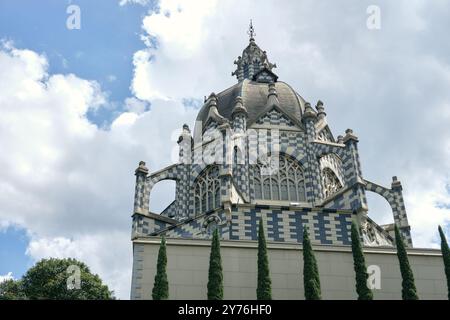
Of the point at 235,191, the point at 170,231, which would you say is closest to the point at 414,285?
the point at 235,191

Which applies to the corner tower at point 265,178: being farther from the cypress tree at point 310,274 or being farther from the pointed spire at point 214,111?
the cypress tree at point 310,274

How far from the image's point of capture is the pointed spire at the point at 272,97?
145 ft

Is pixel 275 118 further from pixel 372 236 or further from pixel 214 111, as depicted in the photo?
pixel 372 236

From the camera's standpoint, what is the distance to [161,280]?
24812 millimetres

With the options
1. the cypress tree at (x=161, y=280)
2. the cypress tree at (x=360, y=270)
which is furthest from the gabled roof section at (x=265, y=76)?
the cypress tree at (x=161, y=280)

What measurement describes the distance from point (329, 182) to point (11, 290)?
26.2 m

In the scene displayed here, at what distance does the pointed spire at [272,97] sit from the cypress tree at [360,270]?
19.2 meters

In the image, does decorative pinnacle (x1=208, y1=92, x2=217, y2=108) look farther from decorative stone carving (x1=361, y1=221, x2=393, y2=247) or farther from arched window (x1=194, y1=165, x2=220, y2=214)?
decorative stone carving (x1=361, y1=221, x2=393, y2=247)

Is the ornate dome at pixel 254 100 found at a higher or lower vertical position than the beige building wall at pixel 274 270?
higher

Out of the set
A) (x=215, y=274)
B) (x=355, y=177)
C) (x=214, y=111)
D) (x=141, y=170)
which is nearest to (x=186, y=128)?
(x=214, y=111)

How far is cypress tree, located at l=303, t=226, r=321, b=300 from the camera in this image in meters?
25.0

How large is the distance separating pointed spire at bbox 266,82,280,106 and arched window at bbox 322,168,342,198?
709 cm

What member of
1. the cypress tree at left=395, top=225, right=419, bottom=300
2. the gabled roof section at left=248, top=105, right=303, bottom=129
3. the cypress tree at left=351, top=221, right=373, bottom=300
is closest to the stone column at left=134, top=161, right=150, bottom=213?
the gabled roof section at left=248, top=105, right=303, bottom=129

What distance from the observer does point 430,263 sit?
29.2 metres
